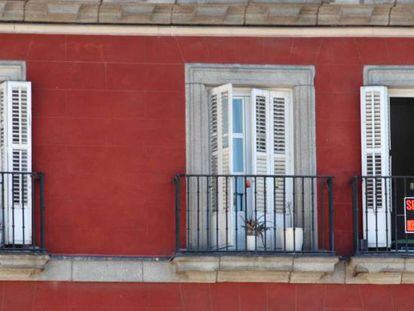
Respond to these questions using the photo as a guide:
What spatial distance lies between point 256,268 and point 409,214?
2337 millimetres

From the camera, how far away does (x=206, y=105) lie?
27.9 m

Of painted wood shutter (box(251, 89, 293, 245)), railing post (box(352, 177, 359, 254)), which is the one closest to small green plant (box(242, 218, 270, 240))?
painted wood shutter (box(251, 89, 293, 245))

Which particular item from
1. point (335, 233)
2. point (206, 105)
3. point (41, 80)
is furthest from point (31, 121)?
point (335, 233)

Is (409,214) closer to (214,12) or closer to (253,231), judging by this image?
(253,231)

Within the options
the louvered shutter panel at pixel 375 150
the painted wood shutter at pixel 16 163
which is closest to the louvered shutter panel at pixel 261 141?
the louvered shutter panel at pixel 375 150

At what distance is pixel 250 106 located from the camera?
28.0 metres

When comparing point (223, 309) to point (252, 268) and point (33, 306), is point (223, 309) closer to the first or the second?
point (252, 268)

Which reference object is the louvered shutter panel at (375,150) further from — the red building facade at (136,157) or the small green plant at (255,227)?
the small green plant at (255,227)

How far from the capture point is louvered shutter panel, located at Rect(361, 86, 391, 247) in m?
27.9

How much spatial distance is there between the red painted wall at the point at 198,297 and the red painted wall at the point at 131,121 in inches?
19.4

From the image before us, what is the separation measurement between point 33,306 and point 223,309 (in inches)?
93.8

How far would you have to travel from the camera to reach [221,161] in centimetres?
2783

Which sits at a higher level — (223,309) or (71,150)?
(71,150)

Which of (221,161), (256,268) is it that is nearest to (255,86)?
(221,161)
